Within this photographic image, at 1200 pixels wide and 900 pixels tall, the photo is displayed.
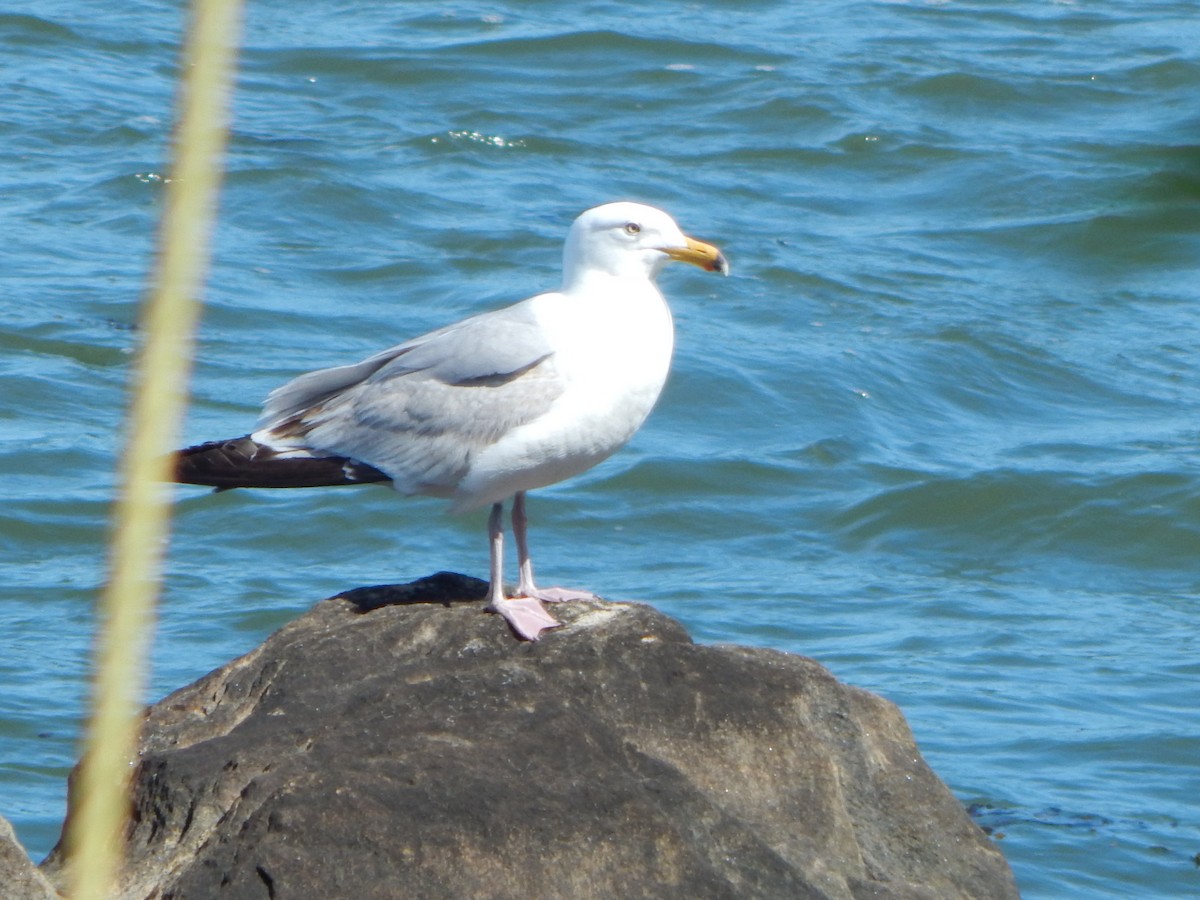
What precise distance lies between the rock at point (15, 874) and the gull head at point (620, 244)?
7.38ft

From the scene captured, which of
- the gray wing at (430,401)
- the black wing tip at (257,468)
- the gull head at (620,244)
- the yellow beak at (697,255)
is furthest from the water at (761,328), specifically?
the gull head at (620,244)

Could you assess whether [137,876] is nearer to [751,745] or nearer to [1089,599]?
[751,745]

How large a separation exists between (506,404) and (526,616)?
0.58m

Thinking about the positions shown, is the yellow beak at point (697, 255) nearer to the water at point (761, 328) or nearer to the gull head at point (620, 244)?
the gull head at point (620, 244)

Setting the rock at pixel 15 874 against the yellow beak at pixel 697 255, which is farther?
the yellow beak at pixel 697 255

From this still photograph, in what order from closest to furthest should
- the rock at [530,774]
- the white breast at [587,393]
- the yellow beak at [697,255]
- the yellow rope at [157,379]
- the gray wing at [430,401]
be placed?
the yellow rope at [157,379] → the rock at [530,774] → the white breast at [587,393] → the gray wing at [430,401] → the yellow beak at [697,255]

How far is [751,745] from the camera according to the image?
4.11 metres

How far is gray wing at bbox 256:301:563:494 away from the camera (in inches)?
187

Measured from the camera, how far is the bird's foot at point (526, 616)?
4.43 metres

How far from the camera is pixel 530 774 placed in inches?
149

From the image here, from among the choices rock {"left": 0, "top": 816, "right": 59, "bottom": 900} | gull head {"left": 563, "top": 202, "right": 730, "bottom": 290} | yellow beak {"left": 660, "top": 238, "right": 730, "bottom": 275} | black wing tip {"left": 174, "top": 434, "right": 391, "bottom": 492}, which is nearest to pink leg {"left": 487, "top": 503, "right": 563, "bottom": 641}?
black wing tip {"left": 174, "top": 434, "right": 391, "bottom": 492}

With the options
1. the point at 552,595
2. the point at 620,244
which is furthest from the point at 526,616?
the point at 620,244

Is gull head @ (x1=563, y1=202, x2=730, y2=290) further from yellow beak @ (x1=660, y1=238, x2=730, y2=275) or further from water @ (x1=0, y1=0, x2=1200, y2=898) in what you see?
water @ (x1=0, y1=0, x2=1200, y2=898)

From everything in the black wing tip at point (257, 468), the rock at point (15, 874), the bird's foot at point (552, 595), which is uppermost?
the black wing tip at point (257, 468)
